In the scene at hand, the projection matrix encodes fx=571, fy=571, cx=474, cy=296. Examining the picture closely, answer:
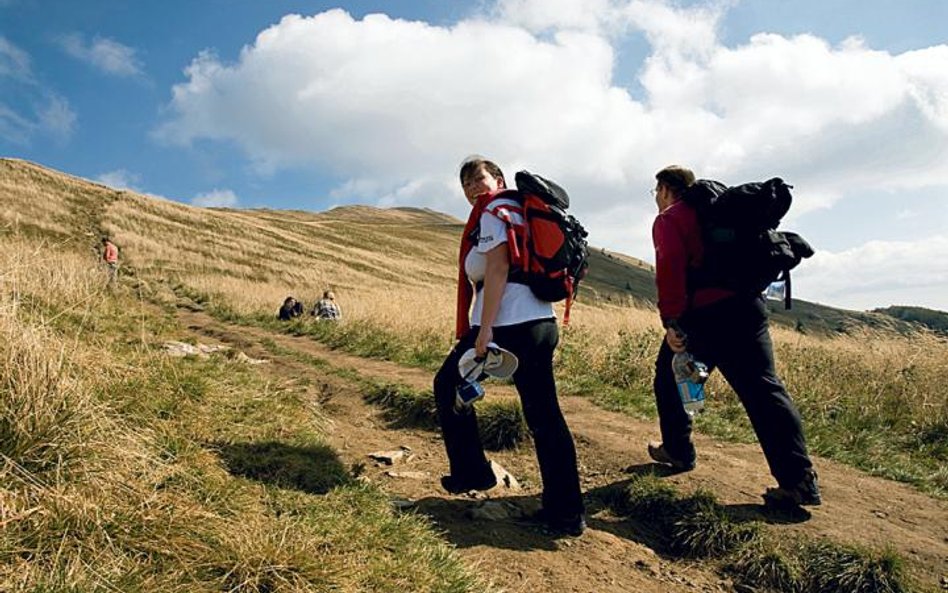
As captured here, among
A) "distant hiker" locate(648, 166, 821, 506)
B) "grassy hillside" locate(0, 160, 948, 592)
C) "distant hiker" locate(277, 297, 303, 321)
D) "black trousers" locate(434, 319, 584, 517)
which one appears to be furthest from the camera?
"distant hiker" locate(277, 297, 303, 321)

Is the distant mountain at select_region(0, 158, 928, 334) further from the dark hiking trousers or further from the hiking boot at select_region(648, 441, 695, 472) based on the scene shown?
the dark hiking trousers

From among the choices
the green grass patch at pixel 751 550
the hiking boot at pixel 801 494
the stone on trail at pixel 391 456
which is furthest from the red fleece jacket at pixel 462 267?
the hiking boot at pixel 801 494

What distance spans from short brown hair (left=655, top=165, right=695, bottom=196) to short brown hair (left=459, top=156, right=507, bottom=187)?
152cm

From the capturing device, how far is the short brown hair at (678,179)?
15.3ft

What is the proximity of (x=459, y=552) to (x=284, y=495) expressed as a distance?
1118mm

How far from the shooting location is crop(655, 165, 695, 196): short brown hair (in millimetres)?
4672

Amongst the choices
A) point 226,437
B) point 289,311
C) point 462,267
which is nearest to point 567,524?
point 462,267

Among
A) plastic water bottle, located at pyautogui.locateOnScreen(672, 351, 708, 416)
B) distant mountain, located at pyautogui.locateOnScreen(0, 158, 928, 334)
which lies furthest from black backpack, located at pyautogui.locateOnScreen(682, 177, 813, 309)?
distant mountain, located at pyautogui.locateOnScreen(0, 158, 928, 334)

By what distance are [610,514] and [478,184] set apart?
105 inches

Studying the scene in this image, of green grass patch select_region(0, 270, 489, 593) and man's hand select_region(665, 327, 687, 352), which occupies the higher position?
man's hand select_region(665, 327, 687, 352)

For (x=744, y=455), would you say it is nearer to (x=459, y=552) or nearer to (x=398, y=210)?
(x=459, y=552)

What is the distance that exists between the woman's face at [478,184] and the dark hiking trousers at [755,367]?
1.78 metres

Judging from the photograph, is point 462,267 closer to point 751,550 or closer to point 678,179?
point 678,179

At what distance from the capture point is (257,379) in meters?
6.24
